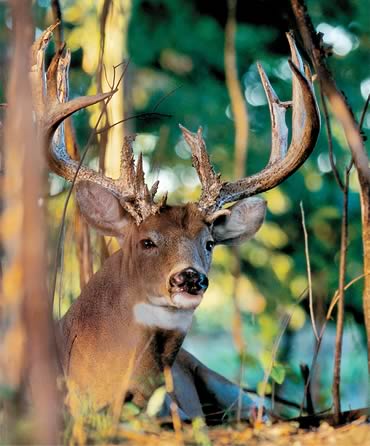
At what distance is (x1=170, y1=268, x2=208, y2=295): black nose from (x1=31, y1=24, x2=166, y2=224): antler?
59cm

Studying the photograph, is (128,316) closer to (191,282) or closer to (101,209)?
(191,282)

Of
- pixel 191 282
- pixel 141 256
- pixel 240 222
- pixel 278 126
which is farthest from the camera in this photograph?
pixel 240 222

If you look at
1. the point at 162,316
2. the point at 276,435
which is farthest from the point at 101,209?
the point at 276,435

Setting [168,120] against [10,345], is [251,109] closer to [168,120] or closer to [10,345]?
[168,120]

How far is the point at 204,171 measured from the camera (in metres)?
5.55

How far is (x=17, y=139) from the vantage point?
2.41 meters

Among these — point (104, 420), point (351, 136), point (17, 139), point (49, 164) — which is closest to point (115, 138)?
point (49, 164)

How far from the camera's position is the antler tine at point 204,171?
552 centimetres

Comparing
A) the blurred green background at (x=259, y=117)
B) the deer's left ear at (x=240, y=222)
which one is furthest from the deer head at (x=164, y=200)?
the blurred green background at (x=259, y=117)

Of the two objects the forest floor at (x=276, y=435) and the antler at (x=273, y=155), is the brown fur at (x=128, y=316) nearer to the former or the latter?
the antler at (x=273, y=155)

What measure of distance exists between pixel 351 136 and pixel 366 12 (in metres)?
6.97

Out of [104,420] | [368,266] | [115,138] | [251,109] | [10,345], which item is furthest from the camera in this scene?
[251,109]

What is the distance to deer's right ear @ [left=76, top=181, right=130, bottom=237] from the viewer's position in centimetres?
555

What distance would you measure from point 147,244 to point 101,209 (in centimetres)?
39
